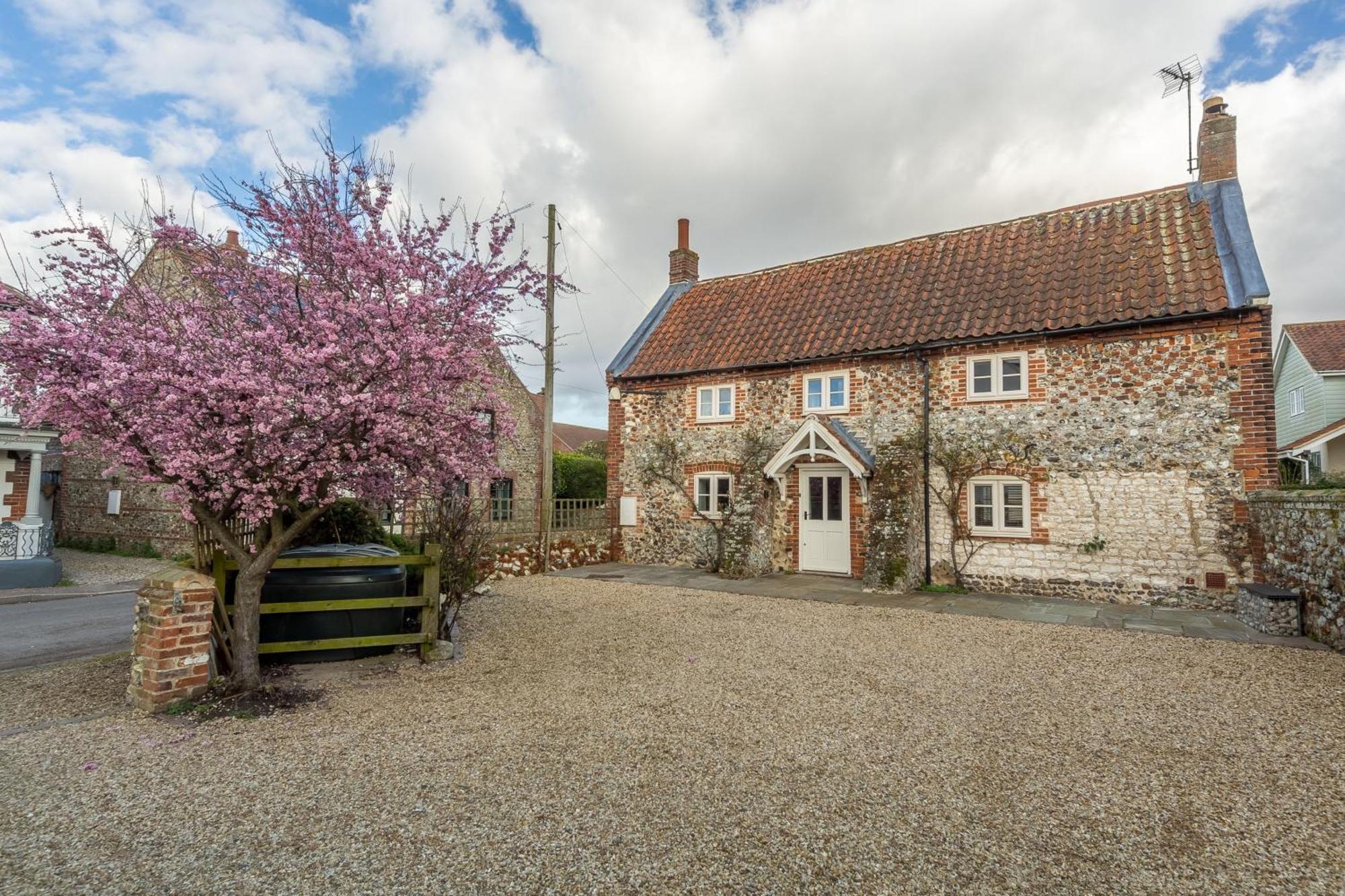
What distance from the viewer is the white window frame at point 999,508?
12.2 meters

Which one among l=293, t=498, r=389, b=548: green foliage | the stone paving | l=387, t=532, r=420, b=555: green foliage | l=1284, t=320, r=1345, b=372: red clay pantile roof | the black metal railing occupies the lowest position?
the stone paving

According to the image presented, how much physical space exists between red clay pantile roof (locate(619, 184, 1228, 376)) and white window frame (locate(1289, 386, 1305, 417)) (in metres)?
16.9

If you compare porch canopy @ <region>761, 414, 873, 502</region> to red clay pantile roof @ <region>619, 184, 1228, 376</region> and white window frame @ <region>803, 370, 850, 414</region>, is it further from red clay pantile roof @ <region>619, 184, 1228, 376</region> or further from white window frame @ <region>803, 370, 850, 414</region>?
red clay pantile roof @ <region>619, 184, 1228, 376</region>

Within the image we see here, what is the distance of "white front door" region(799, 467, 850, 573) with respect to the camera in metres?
14.2

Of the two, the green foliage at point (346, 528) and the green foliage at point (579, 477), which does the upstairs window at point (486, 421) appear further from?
the green foliage at point (579, 477)

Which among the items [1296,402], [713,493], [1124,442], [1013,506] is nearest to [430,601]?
[713,493]

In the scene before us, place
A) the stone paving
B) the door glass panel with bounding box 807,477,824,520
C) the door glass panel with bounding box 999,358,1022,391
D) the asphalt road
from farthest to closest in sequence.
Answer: the door glass panel with bounding box 807,477,824,520, the door glass panel with bounding box 999,358,1022,391, the stone paving, the asphalt road

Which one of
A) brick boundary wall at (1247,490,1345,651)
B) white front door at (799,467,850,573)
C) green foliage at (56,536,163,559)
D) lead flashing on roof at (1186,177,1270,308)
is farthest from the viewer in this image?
green foliage at (56,536,163,559)

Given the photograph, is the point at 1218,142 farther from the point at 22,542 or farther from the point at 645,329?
Result: the point at 22,542

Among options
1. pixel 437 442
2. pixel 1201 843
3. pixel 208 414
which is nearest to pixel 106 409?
pixel 208 414

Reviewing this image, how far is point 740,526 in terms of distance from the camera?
1456 centimetres

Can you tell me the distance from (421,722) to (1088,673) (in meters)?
6.81

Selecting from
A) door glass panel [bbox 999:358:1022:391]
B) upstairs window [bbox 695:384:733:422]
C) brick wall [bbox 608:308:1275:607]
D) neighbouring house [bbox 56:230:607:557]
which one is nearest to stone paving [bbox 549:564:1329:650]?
brick wall [bbox 608:308:1275:607]

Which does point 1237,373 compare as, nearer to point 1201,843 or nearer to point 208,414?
point 1201,843
